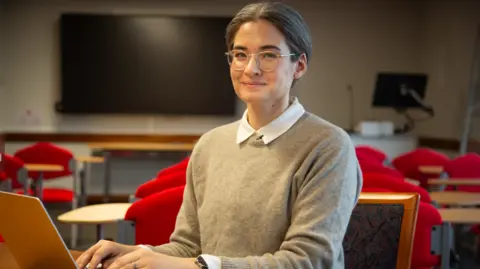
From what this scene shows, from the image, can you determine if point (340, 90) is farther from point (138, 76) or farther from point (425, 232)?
point (425, 232)

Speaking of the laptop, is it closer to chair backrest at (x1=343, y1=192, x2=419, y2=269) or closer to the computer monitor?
chair backrest at (x1=343, y1=192, x2=419, y2=269)

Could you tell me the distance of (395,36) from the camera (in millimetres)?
9016

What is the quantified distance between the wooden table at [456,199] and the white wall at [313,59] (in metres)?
4.45

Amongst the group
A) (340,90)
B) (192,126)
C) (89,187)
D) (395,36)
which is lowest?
(89,187)

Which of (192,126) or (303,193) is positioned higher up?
(303,193)

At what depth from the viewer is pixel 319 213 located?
4.95 ft

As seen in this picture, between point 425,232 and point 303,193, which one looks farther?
point 425,232

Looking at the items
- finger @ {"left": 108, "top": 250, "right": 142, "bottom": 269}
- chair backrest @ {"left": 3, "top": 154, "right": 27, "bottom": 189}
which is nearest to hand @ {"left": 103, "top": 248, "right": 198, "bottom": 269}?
finger @ {"left": 108, "top": 250, "right": 142, "bottom": 269}

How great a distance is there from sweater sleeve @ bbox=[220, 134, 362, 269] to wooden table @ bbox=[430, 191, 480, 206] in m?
2.80

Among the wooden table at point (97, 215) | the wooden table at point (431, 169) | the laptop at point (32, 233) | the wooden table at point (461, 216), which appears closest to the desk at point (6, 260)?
the laptop at point (32, 233)

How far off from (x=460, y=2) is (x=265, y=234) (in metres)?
7.08

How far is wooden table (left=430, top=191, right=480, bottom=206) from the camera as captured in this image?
13.6ft

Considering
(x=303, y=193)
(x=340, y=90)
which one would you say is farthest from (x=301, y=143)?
(x=340, y=90)

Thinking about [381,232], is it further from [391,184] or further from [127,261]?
[391,184]
